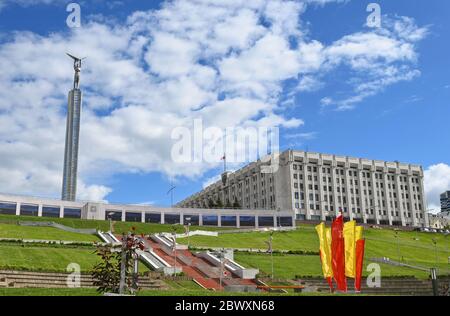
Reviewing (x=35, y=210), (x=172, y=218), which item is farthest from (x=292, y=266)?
(x=35, y=210)

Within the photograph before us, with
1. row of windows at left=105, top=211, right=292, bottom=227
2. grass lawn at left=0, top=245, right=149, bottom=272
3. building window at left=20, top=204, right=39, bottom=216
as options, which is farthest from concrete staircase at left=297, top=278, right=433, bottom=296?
building window at left=20, top=204, right=39, bottom=216

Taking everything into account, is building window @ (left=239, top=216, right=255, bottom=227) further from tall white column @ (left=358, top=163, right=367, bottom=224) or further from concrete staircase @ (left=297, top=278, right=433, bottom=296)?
concrete staircase @ (left=297, top=278, right=433, bottom=296)

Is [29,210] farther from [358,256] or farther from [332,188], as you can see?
[358,256]

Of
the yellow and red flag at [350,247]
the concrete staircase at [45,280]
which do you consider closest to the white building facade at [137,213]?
the concrete staircase at [45,280]

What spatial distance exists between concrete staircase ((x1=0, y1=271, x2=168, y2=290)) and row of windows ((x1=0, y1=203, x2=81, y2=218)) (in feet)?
258

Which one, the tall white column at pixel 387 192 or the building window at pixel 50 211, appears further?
the tall white column at pixel 387 192

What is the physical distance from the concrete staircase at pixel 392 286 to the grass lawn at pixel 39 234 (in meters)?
41.0

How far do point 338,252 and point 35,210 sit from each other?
330 feet

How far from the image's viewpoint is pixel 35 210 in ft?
387

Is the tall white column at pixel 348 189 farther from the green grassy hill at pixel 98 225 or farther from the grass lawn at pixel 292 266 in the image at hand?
the grass lawn at pixel 292 266

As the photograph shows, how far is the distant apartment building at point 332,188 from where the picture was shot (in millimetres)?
160625
